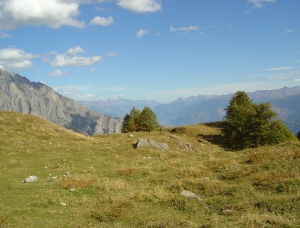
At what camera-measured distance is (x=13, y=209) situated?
31.4 feet

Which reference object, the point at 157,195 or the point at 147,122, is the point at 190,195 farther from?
the point at 147,122

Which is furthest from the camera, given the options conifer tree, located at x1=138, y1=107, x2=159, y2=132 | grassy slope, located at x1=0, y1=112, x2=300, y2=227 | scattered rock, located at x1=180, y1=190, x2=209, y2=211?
conifer tree, located at x1=138, y1=107, x2=159, y2=132

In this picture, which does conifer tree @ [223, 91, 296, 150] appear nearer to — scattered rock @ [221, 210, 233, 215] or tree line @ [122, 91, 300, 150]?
tree line @ [122, 91, 300, 150]

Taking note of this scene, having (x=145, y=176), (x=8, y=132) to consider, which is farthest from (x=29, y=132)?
(x=145, y=176)

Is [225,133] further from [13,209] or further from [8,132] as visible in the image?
[13,209]

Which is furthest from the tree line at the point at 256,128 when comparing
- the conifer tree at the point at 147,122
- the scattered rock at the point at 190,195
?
the scattered rock at the point at 190,195

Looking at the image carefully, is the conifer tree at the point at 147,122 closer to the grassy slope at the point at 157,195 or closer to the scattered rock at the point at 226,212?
the grassy slope at the point at 157,195

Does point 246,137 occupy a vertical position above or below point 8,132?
below

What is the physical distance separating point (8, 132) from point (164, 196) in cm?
2778

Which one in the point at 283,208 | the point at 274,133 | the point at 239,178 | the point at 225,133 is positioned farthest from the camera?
the point at 225,133

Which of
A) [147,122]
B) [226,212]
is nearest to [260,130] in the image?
[147,122]

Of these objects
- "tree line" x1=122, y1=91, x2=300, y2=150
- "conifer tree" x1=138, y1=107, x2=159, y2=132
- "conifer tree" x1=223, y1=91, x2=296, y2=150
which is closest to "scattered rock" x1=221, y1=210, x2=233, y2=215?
"tree line" x1=122, y1=91, x2=300, y2=150

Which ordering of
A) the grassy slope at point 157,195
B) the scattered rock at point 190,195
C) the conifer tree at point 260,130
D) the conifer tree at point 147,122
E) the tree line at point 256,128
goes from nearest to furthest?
the grassy slope at point 157,195 → the scattered rock at point 190,195 → the conifer tree at point 260,130 → the tree line at point 256,128 → the conifer tree at point 147,122

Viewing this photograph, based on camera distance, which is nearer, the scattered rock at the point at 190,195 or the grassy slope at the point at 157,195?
the grassy slope at the point at 157,195
